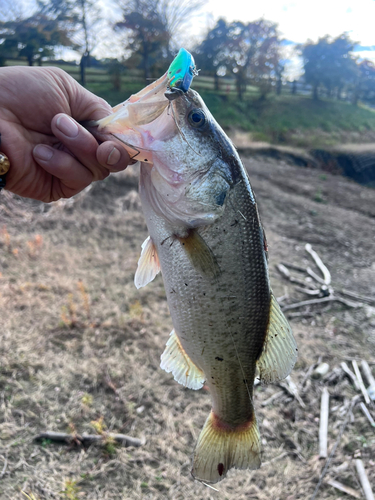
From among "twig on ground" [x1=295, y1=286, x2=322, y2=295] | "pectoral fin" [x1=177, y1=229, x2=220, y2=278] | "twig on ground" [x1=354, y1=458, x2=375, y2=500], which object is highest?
"pectoral fin" [x1=177, y1=229, x2=220, y2=278]

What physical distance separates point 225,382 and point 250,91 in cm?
2844

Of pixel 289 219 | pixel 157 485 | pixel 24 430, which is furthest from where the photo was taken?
pixel 289 219

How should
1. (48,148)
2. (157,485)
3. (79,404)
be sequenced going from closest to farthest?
(48,148) < (157,485) < (79,404)

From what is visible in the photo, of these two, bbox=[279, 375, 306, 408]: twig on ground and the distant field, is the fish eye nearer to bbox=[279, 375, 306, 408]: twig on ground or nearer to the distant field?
bbox=[279, 375, 306, 408]: twig on ground

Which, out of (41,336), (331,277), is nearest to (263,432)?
(41,336)

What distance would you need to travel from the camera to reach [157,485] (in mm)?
2689

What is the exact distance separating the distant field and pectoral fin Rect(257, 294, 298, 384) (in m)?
17.6

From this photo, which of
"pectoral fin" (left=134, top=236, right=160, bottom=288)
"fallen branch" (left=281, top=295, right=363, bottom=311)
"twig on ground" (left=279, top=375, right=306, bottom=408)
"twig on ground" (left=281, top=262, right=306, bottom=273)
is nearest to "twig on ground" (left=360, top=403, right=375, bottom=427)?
"twig on ground" (left=279, top=375, right=306, bottom=408)

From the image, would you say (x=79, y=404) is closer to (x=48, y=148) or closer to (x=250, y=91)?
(x=48, y=148)

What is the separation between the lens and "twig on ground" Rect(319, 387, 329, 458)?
121 inches

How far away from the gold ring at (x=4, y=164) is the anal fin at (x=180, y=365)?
1159 mm

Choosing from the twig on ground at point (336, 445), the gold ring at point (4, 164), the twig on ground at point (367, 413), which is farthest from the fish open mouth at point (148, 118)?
the twig on ground at point (367, 413)

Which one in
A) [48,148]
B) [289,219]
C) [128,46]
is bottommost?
[289,219]

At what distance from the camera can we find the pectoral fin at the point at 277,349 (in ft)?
5.24
